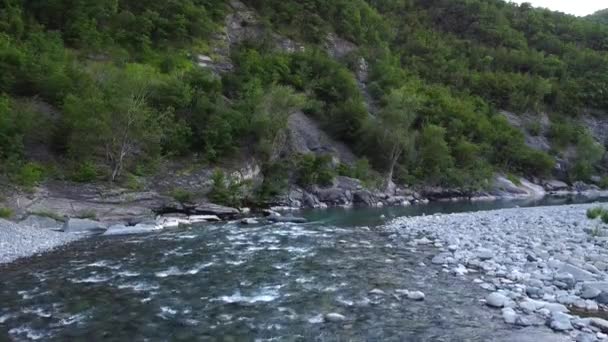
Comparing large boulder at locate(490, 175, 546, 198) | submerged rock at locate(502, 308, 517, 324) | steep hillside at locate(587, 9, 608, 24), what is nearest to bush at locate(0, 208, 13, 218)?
submerged rock at locate(502, 308, 517, 324)

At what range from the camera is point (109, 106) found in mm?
33469

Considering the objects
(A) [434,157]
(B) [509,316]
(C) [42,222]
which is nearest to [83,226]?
(C) [42,222]

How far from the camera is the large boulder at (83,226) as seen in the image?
77.8 ft

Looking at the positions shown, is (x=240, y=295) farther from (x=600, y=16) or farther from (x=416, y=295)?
(x=600, y=16)

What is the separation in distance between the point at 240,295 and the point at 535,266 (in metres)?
8.64

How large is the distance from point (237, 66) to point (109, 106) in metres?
26.8

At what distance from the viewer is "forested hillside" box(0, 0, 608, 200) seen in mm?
33969

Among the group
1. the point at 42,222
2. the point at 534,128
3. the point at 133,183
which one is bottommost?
the point at 42,222

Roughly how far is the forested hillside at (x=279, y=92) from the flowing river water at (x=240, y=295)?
1549 centimetres

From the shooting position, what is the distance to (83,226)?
79.4 feet

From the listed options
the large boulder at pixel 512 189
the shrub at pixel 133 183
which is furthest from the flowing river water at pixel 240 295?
the large boulder at pixel 512 189

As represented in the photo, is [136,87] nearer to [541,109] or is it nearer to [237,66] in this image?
[237,66]

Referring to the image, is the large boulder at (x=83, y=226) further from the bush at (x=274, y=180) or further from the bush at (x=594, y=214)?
the bush at (x=594, y=214)

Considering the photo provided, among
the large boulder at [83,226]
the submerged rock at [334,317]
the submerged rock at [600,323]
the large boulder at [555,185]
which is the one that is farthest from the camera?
the large boulder at [555,185]
